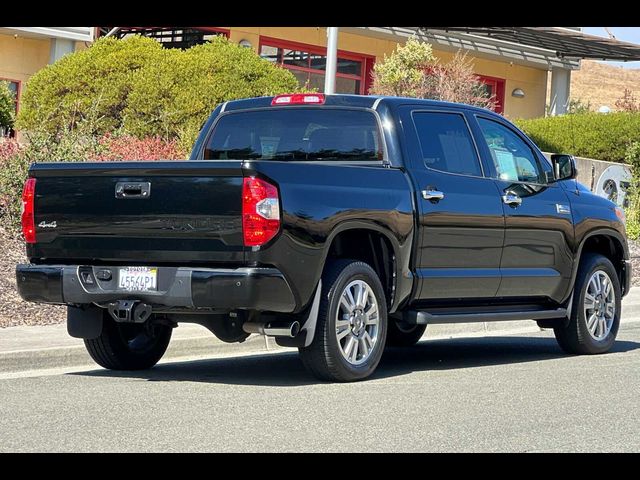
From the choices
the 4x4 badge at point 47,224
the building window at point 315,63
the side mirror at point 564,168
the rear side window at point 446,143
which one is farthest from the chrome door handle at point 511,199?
the building window at point 315,63

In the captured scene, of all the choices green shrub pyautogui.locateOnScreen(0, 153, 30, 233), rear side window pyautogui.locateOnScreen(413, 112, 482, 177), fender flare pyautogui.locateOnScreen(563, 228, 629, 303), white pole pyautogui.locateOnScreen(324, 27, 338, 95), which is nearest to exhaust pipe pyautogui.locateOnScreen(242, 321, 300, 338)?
rear side window pyautogui.locateOnScreen(413, 112, 482, 177)

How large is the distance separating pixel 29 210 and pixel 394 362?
337 centimetres

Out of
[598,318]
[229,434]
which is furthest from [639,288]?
[229,434]

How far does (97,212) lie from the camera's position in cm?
910

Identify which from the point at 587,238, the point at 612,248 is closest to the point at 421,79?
the point at 612,248

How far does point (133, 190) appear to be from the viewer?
8.93 metres

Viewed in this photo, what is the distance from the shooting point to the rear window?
10102 mm

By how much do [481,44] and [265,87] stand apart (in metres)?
20.0

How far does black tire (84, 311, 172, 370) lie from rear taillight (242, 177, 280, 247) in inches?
61.4

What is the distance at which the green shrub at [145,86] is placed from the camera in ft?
68.5

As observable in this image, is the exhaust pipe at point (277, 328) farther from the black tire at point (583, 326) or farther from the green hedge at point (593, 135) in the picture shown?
the green hedge at point (593, 135)

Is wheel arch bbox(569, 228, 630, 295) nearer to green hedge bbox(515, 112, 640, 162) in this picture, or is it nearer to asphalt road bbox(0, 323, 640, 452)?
asphalt road bbox(0, 323, 640, 452)
